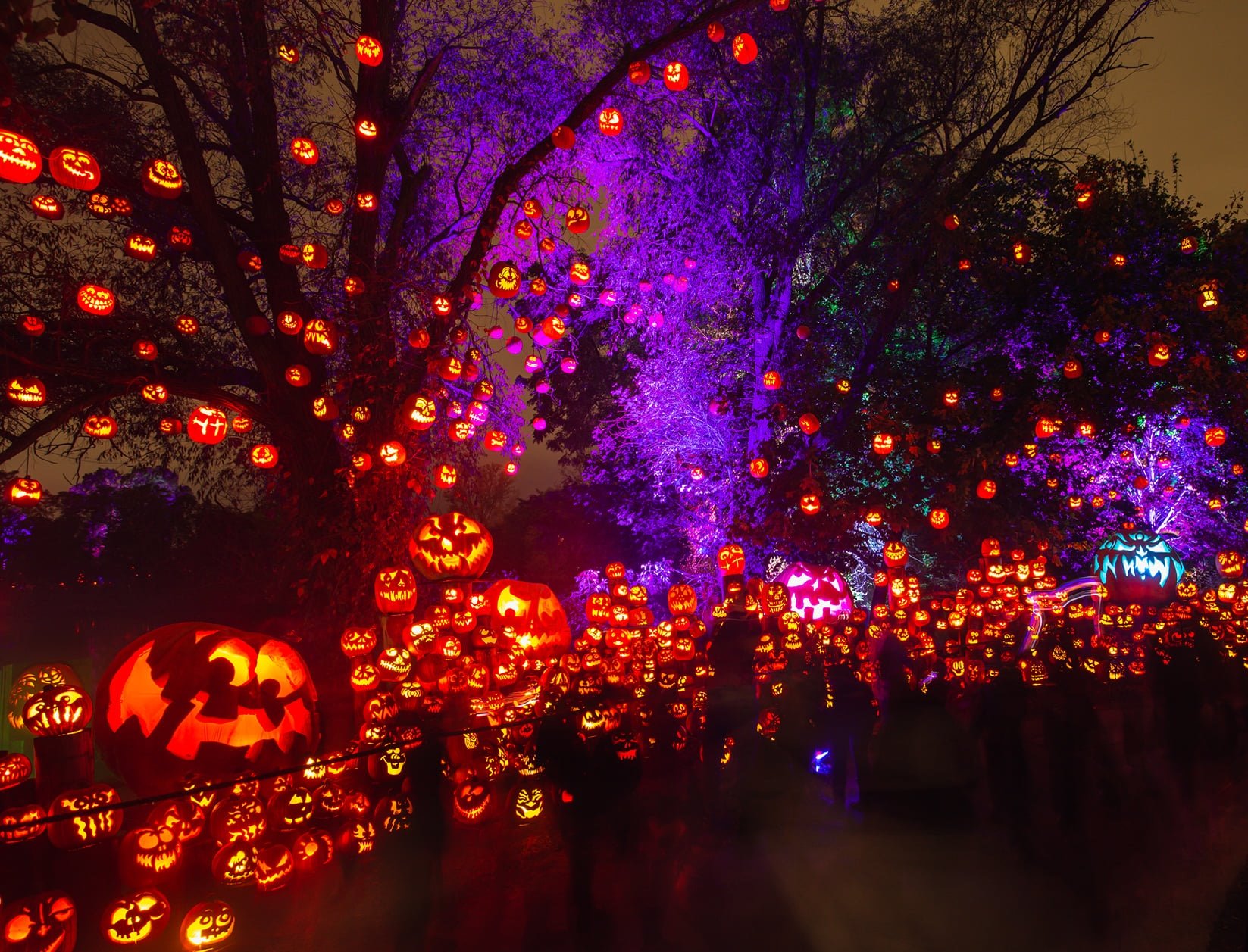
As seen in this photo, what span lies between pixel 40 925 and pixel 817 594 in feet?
31.9

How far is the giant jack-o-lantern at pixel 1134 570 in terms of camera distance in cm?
1468

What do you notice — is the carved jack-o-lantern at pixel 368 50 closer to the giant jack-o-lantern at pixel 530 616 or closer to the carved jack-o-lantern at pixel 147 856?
the giant jack-o-lantern at pixel 530 616

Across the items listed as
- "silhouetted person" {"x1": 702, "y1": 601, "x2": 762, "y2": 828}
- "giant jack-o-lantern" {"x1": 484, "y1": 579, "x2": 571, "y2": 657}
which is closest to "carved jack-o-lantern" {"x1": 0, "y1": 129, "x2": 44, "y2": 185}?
"giant jack-o-lantern" {"x1": 484, "y1": 579, "x2": 571, "y2": 657}

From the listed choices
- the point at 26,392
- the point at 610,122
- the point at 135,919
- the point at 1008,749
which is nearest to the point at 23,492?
the point at 26,392

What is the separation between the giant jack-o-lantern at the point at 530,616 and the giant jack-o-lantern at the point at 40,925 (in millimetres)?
6056

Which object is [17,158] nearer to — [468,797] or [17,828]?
[17,828]

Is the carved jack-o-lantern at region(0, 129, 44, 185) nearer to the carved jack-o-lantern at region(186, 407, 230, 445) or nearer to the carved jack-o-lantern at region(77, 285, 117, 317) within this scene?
the carved jack-o-lantern at region(77, 285, 117, 317)

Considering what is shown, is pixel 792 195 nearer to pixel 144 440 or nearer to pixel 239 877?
pixel 144 440

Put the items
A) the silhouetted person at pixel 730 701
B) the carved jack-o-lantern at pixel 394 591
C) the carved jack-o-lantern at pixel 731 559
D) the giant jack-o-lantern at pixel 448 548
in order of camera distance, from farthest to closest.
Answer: the carved jack-o-lantern at pixel 731 559 → the giant jack-o-lantern at pixel 448 548 → the carved jack-o-lantern at pixel 394 591 → the silhouetted person at pixel 730 701

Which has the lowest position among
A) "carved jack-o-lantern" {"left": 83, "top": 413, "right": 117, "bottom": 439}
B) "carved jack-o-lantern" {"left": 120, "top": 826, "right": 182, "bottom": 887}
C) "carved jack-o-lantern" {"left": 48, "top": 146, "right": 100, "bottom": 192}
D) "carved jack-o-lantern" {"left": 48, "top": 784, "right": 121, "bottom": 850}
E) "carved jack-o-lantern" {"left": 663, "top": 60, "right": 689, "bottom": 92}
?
"carved jack-o-lantern" {"left": 120, "top": 826, "right": 182, "bottom": 887}

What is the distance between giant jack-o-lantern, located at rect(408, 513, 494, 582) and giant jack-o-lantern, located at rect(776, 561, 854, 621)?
4792 mm

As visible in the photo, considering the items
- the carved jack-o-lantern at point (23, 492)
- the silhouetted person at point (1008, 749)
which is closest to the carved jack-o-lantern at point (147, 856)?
the carved jack-o-lantern at point (23, 492)

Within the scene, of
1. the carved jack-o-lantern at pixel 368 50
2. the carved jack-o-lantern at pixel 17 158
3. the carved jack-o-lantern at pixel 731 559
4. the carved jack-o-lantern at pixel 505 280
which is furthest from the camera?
the carved jack-o-lantern at pixel 731 559

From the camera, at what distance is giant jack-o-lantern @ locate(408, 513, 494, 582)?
32.0 feet
